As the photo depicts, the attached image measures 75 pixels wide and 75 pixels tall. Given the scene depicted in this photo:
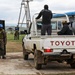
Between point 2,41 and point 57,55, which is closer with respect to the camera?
point 57,55

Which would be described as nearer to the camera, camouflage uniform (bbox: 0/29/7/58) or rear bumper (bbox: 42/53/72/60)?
rear bumper (bbox: 42/53/72/60)

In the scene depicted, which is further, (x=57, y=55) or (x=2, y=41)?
(x=2, y=41)

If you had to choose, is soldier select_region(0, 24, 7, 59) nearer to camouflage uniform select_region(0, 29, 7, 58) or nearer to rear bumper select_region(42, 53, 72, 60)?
camouflage uniform select_region(0, 29, 7, 58)

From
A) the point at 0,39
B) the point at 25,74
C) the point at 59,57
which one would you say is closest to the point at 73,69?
the point at 59,57

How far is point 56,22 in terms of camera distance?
14.7 meters

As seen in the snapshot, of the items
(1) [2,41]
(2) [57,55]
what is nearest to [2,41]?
(1) [2,41]

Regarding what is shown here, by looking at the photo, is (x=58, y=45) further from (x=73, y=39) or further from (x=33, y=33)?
(x=33, y=33)

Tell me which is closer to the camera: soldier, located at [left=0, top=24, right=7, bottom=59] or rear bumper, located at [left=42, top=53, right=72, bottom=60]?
rear bumper, located at [left=42, top=53, right=72, bottom=60]

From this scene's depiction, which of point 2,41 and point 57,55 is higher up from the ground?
point 2,41

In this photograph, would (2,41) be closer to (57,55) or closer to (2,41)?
(2,41)

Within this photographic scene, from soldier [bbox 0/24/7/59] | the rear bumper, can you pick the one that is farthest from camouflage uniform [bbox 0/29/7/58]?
the rear bumper

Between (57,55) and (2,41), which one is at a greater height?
(2,41)

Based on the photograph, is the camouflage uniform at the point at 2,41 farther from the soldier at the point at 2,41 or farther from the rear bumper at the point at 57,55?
the rear bumper at the point at 57,55

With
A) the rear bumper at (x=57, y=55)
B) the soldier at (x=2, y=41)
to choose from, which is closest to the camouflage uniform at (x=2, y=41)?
the soldier at (x=2, y=41)
